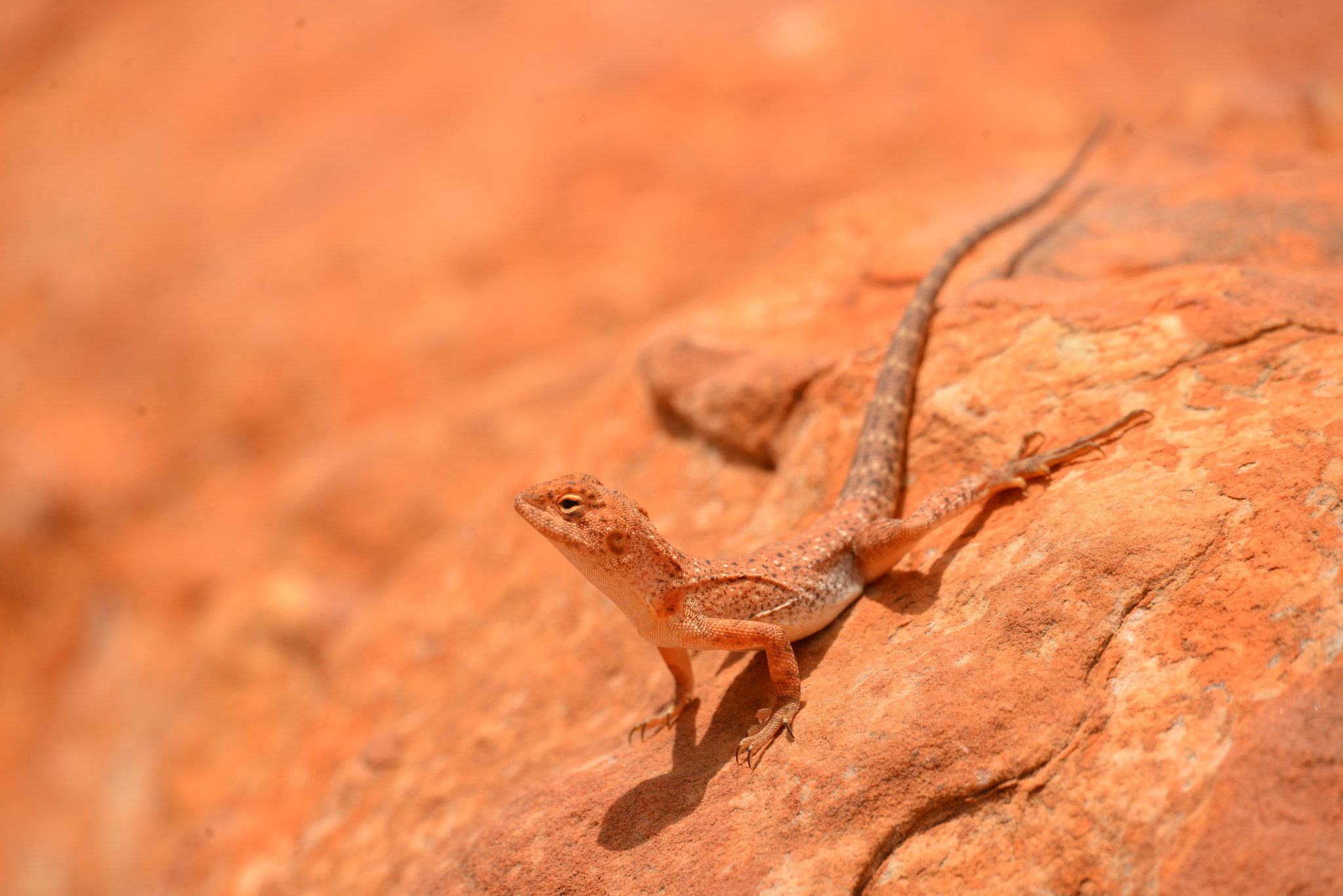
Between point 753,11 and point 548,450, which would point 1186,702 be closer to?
point 548,450

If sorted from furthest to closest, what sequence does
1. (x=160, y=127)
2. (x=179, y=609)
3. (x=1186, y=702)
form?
1. (x=160, y=127)
2. (x=179, y=609)
3. (x=1186, y=702)

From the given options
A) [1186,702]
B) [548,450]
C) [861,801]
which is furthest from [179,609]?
[1186,702]

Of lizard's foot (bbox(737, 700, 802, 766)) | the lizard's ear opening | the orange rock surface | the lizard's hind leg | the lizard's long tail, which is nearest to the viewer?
the orange rock surface

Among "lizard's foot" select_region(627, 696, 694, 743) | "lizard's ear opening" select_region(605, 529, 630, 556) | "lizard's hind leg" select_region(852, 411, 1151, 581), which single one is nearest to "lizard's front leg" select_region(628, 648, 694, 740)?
"lizard's foot" select_region(627, 696, 694, 743)

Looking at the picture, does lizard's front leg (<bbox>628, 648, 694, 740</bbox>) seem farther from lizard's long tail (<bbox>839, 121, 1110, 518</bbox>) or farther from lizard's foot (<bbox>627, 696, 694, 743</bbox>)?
lizard's long tail (<bbox>839, 121, 1110, 518</bbox>)

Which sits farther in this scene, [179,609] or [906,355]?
[179,609]

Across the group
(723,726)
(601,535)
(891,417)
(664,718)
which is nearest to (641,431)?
(891,417)
